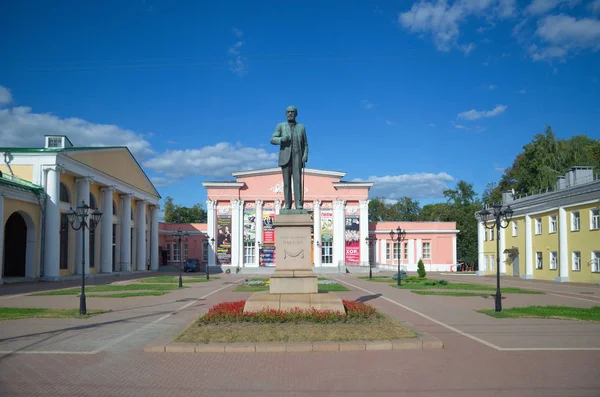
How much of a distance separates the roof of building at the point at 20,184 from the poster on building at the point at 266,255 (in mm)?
26737

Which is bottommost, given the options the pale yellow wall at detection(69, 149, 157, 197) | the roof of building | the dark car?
the dark car

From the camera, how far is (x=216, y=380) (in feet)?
25.4

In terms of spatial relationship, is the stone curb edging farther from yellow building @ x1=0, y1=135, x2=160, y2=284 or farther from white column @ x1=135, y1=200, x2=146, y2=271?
white column @ x1=135, y1=200, x2=146, y2=271

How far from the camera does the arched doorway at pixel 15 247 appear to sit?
34531mm

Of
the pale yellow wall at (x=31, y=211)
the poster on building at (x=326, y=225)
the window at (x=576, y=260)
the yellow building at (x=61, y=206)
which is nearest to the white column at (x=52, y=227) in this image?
the yellow building at (x=61, y=206)

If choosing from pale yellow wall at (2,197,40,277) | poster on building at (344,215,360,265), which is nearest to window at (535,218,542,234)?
poster on building at (344,215,360,265)

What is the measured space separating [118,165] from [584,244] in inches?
1562

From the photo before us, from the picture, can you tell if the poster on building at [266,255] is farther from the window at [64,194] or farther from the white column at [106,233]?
the window at [64,194]

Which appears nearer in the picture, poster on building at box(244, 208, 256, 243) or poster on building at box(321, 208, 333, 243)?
poster on building at box(244, 208, 256, 243)

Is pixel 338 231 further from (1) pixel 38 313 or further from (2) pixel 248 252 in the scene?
(1) pixel 38 313

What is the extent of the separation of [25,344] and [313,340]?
6307 millimetres

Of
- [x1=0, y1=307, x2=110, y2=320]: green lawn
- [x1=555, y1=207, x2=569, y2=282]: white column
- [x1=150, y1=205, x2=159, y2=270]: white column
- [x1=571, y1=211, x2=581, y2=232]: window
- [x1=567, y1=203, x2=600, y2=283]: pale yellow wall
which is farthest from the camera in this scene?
[x1=150, y1=205, x2=159, y2=270]: white column

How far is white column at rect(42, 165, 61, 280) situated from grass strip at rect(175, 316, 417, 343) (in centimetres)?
2673

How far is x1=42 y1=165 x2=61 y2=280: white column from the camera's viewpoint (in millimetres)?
33938
